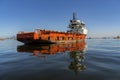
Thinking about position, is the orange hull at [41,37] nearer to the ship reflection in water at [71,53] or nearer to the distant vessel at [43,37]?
the distant vessel at [43,37]

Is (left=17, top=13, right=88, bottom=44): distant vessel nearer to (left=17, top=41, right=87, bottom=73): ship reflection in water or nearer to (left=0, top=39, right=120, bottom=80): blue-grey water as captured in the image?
(left=17, top=41, right=87, bottom=73): ship reflection in water

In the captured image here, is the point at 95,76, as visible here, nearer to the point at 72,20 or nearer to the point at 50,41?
the point at 50,41

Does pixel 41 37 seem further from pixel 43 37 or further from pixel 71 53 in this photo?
pixel 71 53

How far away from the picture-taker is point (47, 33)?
3888cm

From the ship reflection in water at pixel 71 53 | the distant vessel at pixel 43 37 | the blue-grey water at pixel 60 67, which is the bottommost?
the blue-grey water at pixel 60 67

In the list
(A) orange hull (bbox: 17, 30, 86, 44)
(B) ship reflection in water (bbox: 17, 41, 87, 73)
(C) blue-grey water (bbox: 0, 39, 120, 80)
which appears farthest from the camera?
(A) orange hull (bbox: 17, 30, 86, 44)

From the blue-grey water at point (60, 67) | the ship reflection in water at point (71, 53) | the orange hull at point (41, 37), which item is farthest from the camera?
the orange hull at point (41, 37)

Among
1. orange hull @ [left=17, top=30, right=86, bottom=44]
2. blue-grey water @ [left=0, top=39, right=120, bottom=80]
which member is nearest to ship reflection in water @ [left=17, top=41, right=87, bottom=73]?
blue-grey water @ [left=0, top=39, right=120, bottom=80]

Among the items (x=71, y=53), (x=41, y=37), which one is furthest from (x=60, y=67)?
(x=41, y=37)

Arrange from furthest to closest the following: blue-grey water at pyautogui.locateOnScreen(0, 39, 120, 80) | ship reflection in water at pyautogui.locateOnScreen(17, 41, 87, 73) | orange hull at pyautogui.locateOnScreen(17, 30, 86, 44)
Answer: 1. orange hull at pyautogui.locateOnScreen(17, 30, 86, 44)
2. ship reflection in water at pyautogui.locateOnScreen(17, 41, 87, 73)
3. blue-grey water at pyautogui.locateOnScreen(0, 39, 120, 80)

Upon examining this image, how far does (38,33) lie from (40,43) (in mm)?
2987

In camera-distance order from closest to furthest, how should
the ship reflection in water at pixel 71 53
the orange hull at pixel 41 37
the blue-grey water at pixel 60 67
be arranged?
the blue-grey water at pixel 60 67 → the ship reflection in water at pixel 71 53 → the orange hull at pixel 41 37

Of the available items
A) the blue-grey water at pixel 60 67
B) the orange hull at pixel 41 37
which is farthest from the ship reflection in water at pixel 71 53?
the orange hull at pixel 41 37

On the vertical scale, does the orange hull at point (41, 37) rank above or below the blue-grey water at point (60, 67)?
above
